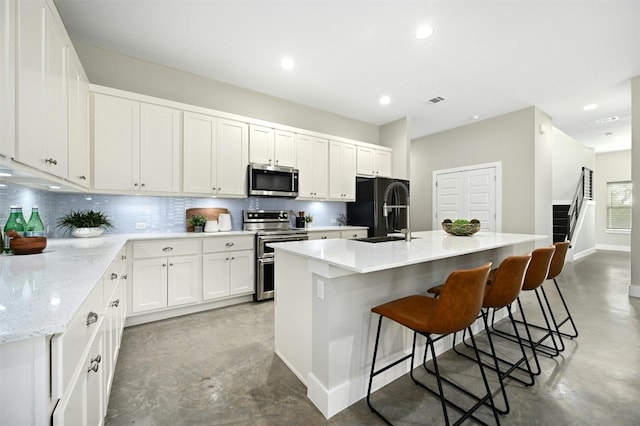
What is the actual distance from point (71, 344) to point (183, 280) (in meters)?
2.30

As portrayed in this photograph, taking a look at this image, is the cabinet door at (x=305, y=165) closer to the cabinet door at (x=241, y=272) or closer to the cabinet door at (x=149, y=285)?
the cabinet door at (x=241, y=272)

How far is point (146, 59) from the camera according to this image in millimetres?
3338

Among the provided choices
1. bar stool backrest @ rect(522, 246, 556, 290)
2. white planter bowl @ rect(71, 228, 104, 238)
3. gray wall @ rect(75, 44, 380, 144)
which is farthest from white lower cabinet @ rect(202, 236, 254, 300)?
bar stool backrest @ rect(522, 246, 556, 290)

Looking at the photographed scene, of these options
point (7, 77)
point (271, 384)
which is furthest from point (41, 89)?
point (271, 384)

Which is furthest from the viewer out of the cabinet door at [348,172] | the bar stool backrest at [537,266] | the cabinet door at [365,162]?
the cabinet door at [365,162]

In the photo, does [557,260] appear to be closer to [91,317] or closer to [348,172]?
[348,172]

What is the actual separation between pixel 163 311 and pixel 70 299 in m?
2.41

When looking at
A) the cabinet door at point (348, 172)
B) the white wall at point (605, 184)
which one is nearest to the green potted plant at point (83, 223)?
the cabinet door at point (348, 172)

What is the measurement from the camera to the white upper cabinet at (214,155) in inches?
131

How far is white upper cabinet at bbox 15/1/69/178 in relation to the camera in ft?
4.52

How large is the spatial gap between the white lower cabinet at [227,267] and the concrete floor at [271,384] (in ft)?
1.36

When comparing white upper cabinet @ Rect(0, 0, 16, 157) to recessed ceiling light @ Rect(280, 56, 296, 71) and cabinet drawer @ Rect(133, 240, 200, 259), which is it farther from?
recessed ceiling light @ Rect(280, 56, 296, 71)

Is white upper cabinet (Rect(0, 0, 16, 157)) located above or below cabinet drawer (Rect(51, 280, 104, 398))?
above

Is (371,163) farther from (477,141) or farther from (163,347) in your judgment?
(163,347)
